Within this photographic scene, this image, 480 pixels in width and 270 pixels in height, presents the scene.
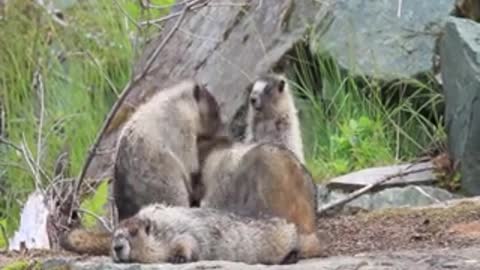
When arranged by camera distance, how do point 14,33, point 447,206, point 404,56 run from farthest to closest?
point 14,33
point 404,56
point 447,206

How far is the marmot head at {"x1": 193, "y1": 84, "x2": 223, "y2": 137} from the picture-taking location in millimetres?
7512

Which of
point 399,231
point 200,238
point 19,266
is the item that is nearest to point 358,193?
point 399,231

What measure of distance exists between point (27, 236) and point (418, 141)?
9.94 feet

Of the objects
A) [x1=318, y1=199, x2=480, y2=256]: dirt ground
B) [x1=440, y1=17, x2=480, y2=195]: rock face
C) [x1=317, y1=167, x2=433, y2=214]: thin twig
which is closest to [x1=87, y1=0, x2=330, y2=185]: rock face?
[x1=317, y1=167, x2=433, y2=214]: thin twig

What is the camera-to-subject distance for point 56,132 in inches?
412

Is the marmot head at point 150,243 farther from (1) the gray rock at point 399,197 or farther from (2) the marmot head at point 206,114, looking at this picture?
(1) the gray rock at point 399,197

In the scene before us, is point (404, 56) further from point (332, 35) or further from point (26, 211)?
point (26, 211)

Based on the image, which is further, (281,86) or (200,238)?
(281,86)

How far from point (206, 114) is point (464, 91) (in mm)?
1954

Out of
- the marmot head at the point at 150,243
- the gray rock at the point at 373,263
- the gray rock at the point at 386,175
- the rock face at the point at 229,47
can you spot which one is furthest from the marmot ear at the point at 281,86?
the marmot head at the point at 150,243

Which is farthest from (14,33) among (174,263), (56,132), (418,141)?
(174,263)

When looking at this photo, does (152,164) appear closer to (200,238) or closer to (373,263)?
(200,238)

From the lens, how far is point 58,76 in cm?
1107

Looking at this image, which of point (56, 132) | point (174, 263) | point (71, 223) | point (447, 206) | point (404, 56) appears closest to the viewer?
point (174, 263)
